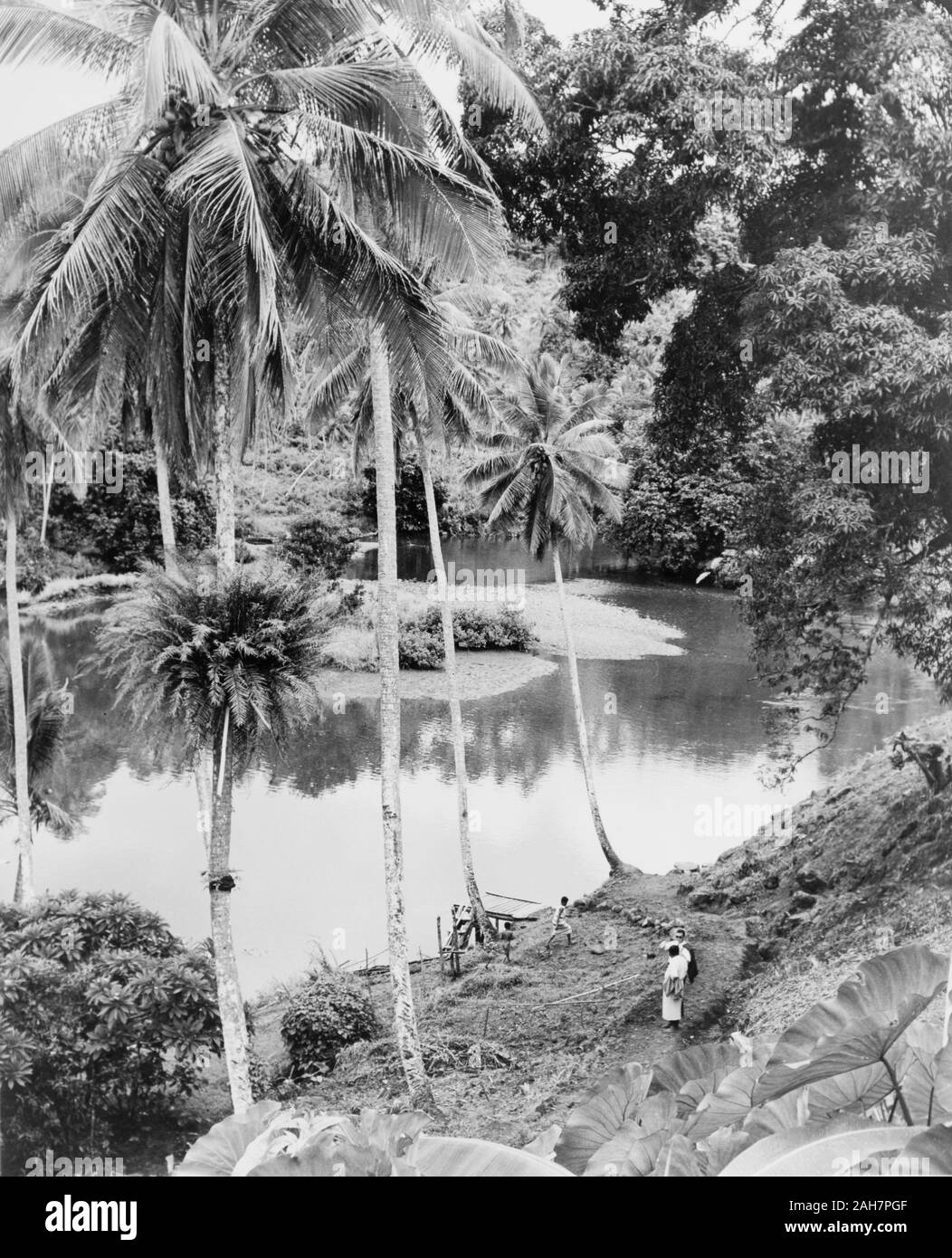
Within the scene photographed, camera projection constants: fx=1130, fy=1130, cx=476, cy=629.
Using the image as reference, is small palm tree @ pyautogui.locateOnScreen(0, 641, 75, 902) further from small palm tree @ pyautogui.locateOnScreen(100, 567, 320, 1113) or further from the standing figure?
the standing figure

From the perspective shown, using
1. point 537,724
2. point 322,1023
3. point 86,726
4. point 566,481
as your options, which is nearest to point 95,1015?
point 322,1023

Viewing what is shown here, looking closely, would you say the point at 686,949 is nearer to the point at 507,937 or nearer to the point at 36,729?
the point at 507,937

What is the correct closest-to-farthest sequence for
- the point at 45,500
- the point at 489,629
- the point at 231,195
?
the point at 231,195
the point at 45,500
the point at 489,629

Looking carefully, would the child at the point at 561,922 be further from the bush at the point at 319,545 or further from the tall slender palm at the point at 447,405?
the bush at the point at 319,545

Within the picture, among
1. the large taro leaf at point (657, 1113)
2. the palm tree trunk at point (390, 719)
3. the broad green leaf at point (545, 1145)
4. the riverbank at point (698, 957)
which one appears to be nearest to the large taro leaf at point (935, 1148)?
the large taro leaf at point (657, 1113)

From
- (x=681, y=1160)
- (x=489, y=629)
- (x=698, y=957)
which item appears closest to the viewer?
(x=681, y=1160)

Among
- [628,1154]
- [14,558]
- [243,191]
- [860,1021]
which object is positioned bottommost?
[628,1154]

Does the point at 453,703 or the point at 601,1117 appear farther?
the point at 453,703
